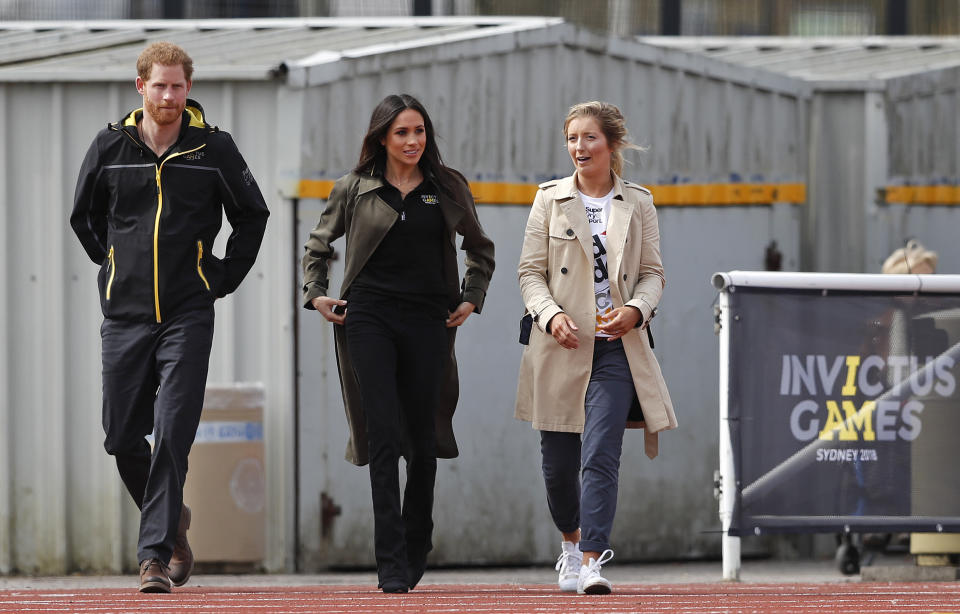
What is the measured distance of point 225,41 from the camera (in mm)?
10367

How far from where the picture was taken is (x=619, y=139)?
643cm

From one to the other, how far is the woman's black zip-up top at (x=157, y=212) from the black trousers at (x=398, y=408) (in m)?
0.61

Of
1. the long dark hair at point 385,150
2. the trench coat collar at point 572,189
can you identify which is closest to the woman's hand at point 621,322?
the trench coat collar at point 572,189

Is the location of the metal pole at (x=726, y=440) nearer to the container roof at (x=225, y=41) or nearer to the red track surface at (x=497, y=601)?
the red track surface at (x=497, y=601)

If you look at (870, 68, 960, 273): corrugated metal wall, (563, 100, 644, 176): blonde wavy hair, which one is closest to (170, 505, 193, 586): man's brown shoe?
(563, 100, 644, 176): blonde wavy hair

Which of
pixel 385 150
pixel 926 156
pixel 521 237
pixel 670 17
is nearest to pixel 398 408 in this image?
pixel 385 150

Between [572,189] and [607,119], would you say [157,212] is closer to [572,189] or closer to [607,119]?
→ [572,189]

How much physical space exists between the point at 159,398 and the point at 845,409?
3.33m

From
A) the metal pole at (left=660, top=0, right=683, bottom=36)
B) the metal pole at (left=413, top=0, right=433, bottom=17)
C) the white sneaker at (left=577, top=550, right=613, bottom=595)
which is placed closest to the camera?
the white sneaker at (left=577, top=550, right=613, bottom=595)

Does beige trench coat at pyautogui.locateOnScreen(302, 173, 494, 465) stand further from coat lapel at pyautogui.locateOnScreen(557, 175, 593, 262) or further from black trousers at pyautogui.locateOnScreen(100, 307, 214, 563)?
black trousers at pyautogui.locateOnScreen(100, 307, 214, 563)

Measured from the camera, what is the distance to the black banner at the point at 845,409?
7.50 m

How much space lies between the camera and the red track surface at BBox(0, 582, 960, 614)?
5461 mm

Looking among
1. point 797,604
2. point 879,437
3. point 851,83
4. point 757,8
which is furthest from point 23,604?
point 757,8

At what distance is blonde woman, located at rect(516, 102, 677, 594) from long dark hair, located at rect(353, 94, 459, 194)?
411mm
